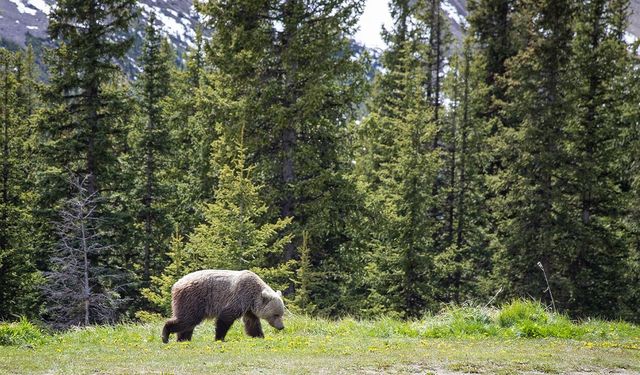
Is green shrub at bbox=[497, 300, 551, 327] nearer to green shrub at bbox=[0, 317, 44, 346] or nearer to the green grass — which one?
the green grass

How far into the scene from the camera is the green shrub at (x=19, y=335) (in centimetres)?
1202

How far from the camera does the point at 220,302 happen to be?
495 inches

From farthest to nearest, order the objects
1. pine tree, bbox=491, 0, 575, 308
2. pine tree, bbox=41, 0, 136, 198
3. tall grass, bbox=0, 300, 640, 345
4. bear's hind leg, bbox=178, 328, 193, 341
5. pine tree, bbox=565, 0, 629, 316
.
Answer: pine tree, bbox=565, 0, 629, 316 < pine tree, bbox=491, 0, 575, 308 < pine tree, bbox=41, 0, 136, 198 < tall grass, bbox=0, 300, 640, 345 < bear's hind leg, bbox=178, 328, 193, 341

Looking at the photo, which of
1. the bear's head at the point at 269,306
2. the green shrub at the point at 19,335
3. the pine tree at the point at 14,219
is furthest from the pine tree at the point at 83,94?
the bear's head at the point at 269,306

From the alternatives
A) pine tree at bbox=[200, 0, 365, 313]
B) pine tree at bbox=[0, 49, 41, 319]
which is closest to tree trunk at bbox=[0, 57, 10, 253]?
pine tree at bbox=[0, 49, 41, 319]

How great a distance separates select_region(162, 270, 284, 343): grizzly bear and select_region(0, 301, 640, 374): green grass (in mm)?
376

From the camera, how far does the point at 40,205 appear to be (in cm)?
2725

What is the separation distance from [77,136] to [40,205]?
3.36m

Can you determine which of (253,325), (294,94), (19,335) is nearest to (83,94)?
(294,94)

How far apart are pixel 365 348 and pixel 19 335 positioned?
259 inches

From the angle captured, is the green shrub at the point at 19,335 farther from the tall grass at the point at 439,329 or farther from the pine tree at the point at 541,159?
the pine tree at the point at 541,159

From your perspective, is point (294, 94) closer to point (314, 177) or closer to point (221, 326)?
point (314, 177)

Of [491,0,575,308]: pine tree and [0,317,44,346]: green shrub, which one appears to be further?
[491,0,575,308]: pine tree

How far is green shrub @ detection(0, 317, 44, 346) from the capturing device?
39.4ft
